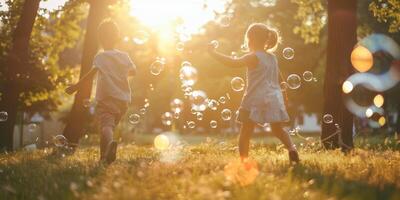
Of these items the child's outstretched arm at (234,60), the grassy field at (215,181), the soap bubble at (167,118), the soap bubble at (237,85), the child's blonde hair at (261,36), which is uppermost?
the child's blonde hair at (261,36)

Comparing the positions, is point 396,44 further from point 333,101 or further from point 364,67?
point 333,101

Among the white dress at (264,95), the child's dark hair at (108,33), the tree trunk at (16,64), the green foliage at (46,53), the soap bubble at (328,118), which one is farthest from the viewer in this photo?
the green foliage at (46,53)

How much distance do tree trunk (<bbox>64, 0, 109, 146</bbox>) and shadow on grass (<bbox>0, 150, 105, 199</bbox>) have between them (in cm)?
586

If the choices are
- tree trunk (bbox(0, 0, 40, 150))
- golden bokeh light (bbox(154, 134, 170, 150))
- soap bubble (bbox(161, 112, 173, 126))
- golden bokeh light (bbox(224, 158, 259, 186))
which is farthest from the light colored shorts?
tree trunk (bbox(0, 0, 40, 150))

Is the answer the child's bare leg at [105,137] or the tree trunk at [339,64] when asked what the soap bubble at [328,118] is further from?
the child's bare leg at [105,137]

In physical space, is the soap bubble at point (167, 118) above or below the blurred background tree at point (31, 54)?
below

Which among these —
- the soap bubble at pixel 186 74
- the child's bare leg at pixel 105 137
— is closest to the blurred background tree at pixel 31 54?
the soap bubble at pixel 186 74

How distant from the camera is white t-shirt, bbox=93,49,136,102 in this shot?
975 centimetres

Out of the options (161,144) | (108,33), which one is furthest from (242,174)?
(161,144)

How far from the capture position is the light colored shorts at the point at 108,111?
973 centimetres

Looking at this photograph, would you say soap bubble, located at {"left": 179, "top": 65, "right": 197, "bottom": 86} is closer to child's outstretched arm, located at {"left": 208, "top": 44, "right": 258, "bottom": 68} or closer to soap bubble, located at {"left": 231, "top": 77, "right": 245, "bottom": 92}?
soap bubble, located at {"left": 231, "top": 77, "right": 245, "bottom": 92}

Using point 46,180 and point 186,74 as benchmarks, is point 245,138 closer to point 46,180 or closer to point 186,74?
point 46,180

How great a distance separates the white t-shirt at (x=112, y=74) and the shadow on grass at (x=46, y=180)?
1.33 meters

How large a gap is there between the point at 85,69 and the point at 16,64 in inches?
82.7
